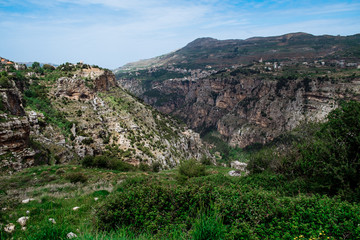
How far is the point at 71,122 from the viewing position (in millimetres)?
32500

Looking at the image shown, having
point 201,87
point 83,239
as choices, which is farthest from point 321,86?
point 83,239

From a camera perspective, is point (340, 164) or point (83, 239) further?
point (340, 164)

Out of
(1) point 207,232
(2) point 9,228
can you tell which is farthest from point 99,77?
(1) point 207,232

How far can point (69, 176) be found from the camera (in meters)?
14.7

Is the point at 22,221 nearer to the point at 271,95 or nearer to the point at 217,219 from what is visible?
the point at 217,219

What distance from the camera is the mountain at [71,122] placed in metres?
18.9

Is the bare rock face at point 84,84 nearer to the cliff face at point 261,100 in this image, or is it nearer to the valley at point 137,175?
the valley at point 137,175

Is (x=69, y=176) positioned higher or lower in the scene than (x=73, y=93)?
lower

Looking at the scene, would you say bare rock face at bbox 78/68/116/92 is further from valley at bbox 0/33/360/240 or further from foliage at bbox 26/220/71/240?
foliage at bbox 26/220/71/240

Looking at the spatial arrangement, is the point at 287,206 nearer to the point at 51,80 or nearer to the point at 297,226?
the point at 297,226

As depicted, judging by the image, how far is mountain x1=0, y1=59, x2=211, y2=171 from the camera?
61.9 ft

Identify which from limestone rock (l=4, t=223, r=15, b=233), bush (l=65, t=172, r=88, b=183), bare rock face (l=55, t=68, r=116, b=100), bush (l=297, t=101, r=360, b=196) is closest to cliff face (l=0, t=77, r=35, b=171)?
bush (l=65, t=172, r=88, b=183)

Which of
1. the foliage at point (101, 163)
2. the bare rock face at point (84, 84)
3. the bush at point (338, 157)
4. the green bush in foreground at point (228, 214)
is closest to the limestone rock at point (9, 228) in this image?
the green bush in foreground at point (228, 214)

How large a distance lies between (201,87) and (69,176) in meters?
171
